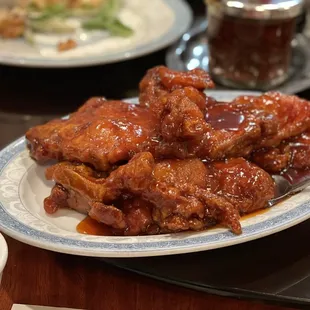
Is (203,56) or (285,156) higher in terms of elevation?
(285,156)

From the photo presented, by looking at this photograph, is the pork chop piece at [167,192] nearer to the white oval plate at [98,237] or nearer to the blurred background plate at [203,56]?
the white oval plate at [98,237]

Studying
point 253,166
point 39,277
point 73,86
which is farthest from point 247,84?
point 39,277

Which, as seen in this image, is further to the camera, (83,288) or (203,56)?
(203,56)

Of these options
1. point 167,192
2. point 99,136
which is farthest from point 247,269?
point 99,136

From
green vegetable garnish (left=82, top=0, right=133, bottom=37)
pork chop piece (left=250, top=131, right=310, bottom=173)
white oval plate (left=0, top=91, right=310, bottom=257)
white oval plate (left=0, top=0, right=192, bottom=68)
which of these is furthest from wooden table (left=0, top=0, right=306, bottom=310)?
green vegetable garnish (left=82, top=0, right=133, bottom=37)

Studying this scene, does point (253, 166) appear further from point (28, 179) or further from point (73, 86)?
point (73, 86)

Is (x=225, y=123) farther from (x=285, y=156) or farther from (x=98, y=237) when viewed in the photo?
(x=98, y=237)

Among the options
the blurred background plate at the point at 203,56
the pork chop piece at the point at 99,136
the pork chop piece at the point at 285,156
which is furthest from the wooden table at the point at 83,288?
the blurred background plate at the point at 203,56

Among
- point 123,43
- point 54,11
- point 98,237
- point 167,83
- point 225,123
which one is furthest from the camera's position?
point 54,11

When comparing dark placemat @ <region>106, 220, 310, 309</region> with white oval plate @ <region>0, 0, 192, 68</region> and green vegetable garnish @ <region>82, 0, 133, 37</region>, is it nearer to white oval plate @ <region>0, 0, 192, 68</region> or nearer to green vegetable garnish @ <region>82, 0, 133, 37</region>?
white oval plate @ <region>0, 0, 192, 68</region>
